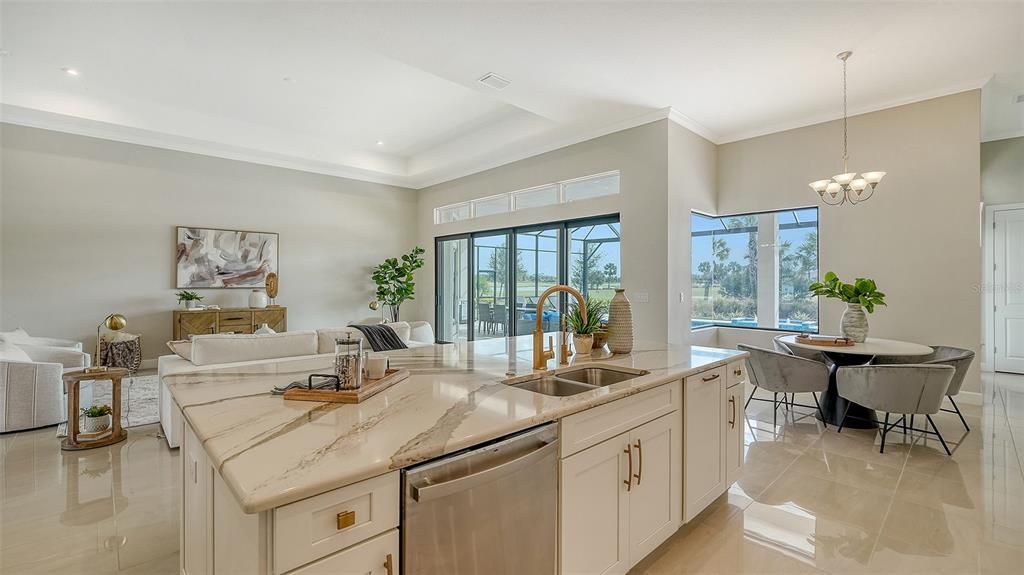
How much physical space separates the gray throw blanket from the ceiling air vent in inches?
101

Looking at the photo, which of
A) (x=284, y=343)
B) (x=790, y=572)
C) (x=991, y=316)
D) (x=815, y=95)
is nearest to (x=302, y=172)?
(x=284, y=343)

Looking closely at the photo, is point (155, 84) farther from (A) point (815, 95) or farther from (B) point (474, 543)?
(A) point (815, 95)

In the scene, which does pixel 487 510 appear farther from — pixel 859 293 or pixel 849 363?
pixel 859 293

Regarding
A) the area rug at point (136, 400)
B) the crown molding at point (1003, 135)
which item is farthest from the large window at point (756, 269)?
the area rug at point (136, 400)

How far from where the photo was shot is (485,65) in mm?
4027

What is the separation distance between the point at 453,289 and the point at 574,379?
6075mm

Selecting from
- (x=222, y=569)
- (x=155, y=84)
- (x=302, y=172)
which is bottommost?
(x=222, y=569)

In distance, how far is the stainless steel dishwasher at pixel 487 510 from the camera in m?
1.09

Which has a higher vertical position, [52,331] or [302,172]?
[302,172]

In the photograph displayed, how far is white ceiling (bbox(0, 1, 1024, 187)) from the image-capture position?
3365 mm

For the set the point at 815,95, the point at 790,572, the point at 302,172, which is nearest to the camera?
the point at 790,572

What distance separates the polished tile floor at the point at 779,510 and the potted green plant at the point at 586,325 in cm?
101

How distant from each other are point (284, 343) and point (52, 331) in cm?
436

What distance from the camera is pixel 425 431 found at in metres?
1.21
